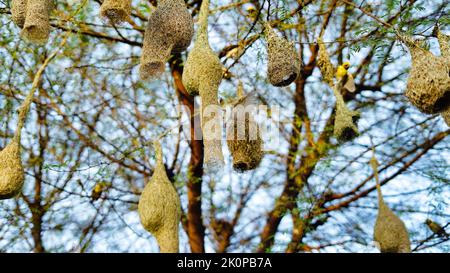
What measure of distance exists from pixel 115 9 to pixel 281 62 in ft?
2.51

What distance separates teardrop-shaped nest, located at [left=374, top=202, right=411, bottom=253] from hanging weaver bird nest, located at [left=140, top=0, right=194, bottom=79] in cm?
193

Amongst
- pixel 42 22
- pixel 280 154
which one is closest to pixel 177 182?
pixel 280 154

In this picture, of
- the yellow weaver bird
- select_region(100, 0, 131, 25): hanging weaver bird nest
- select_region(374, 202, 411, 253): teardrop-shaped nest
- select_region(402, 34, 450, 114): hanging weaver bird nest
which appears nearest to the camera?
select_region(402, 34, 450, 114): hanging weaver bird nest

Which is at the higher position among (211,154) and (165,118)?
(165,118)

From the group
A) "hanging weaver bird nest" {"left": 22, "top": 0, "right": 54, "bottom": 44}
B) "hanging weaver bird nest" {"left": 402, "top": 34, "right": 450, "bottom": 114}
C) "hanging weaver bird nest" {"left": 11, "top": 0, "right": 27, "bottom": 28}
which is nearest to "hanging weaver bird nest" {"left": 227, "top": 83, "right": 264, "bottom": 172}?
"hanging weaver bird nest" {"left": 402, "top": 34, "right": 450, "bottom": 114}

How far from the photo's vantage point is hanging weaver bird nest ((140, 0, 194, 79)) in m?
2.26

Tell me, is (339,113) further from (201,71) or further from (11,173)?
(11,173)

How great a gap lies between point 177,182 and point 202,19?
2.61 meters

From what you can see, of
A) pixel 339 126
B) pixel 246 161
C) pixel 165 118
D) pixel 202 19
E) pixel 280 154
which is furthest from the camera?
pixel 280 154

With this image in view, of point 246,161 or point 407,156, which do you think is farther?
point 407,156

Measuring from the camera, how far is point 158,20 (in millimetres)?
2279

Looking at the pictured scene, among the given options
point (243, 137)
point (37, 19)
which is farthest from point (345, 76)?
point (37, 19)

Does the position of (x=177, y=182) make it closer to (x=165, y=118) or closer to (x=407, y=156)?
(x=165, y=118)

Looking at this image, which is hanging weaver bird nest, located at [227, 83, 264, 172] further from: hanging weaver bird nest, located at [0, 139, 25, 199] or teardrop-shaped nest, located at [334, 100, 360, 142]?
hanging weaver bird nest, located at [0, 139, 25, 199]
